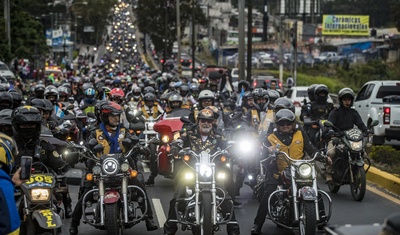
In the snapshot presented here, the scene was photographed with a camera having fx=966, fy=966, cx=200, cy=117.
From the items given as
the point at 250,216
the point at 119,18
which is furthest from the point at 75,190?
the point at 119,18

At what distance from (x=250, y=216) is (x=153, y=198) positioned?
2408 millimetres

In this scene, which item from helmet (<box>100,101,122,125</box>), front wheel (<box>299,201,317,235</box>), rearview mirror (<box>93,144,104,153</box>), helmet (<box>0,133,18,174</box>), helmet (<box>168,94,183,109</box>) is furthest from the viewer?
helmet (<box>168,94,183,109</box>)

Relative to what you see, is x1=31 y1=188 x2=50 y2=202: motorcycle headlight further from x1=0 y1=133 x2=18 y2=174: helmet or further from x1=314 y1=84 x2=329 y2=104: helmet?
x1=314 y1=84 x2=329 y2=104: helmet

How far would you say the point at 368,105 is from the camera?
25.6 m

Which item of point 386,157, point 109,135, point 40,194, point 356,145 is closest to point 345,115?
point 356,145

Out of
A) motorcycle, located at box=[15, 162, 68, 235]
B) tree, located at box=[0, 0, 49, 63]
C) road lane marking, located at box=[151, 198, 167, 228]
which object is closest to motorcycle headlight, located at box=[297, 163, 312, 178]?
road lane marking, located at box=[151, 198, 167, 228]

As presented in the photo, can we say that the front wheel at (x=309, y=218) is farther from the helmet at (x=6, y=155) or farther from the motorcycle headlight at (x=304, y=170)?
the helmet at (x=6, y=155)

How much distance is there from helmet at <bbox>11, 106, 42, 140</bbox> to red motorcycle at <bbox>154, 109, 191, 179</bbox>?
5.08 metres

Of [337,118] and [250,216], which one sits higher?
[337,118]

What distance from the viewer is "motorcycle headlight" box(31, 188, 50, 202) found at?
9234 mm

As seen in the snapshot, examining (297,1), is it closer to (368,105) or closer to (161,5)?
(161,5)

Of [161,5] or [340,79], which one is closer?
[340,79]

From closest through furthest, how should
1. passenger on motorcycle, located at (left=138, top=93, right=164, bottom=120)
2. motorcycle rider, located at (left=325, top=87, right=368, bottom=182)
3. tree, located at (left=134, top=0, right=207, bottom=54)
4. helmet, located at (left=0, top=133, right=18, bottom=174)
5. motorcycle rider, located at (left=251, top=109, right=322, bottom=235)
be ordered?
helmet, located at (left=0, top=133, right=18, bottom=174)
motorcycle rider, located at (left=251, top=109, right=322, bottom=235)
motorcycle rider, located at (left=325, top=87, right=368, bottom=182)
passenger on motorcycle, located at (left=138, top=93, right=164, bottom=120)
tree, located at (left=134, top=0, right=207, bottom=54)

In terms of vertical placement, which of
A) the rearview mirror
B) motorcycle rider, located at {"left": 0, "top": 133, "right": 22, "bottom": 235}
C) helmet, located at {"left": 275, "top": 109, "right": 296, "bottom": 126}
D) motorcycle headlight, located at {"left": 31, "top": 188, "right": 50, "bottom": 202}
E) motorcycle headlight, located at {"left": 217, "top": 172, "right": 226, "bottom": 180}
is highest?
motorcycle rider, located at {"left": 0, "top": 133, "right": 22, "bottom": 235}
